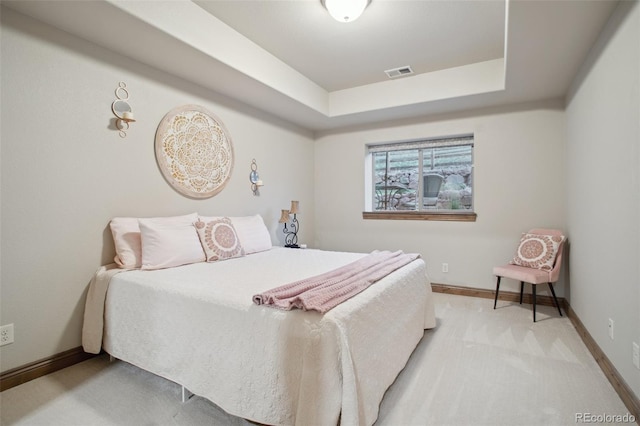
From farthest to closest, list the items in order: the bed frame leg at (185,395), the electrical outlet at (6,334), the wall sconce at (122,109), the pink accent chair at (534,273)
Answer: the pink accent chair at (534,273), the wall sconce at (122,109), the electrical outlet at (6,334), the bed frame leg at (185,395)

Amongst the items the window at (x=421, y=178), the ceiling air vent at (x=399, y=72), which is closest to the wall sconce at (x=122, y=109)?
the ceiling air vent at (x=399, y=72)

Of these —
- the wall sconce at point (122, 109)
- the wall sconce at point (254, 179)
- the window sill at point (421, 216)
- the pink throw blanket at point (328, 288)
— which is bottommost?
the pink throw blanket at point (328, 288)

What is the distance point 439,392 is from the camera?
6.05 feet

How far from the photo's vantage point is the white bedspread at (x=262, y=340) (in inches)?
52.9

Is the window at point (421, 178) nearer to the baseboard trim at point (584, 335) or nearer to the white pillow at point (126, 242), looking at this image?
the baseboard trim at point (584, 335)

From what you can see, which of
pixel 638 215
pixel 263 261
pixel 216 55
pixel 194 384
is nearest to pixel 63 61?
pixel 216 55

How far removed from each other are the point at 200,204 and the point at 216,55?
1355 mm

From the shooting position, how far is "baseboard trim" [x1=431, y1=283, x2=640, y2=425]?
165 cm

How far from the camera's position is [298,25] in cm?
263

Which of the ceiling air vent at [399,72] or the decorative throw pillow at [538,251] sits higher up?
the ceiling air vent at [399,72]

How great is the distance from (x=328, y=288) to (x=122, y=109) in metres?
2.13

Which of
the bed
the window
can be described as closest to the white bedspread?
the bed

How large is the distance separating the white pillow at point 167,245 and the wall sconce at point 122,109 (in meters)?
0.75

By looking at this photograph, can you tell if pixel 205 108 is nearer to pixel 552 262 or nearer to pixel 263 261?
pixel 263 261
